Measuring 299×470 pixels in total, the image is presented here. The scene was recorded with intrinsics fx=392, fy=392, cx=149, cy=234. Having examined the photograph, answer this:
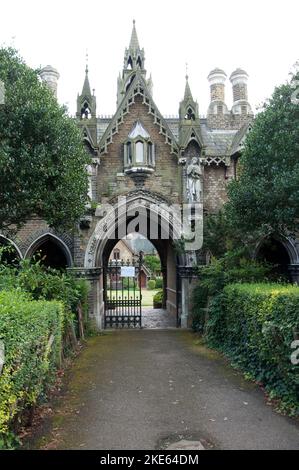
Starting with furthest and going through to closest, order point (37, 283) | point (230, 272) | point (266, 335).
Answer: point (230, 272), point (37, 283), point (266, 335)

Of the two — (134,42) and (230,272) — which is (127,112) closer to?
(230,272)

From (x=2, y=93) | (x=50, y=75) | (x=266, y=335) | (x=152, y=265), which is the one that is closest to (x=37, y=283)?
(x=2, y=93)

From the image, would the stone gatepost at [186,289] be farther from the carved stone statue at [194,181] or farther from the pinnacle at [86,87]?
the pinnacle at [86,87]

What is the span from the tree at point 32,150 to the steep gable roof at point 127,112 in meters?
3.88

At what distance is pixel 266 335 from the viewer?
7.21 m

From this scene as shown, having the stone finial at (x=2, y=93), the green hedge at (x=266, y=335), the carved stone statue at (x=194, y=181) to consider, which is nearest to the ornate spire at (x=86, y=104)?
the carved stone statue at (x=194, y=181)

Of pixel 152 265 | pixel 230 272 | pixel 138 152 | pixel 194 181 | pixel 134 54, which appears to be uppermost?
pixel 134 54

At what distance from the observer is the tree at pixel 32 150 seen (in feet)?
34.2

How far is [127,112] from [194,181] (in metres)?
3.90

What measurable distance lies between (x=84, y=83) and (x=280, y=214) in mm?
9851

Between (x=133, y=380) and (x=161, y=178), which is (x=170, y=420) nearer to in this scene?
(x=133, y=380)

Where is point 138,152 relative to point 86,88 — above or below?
below

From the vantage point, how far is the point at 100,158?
15.7 meters

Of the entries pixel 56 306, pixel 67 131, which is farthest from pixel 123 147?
pixel 56 306
